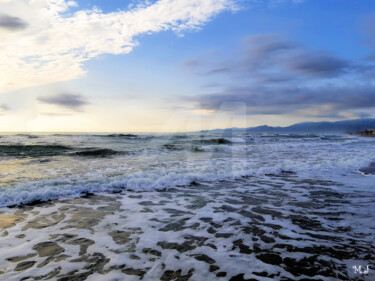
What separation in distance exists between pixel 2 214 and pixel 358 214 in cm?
812

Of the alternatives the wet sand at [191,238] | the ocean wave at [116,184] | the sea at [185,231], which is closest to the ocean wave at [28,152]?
the sea at [185,231]

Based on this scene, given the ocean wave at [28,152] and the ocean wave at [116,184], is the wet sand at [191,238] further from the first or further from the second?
the ocean wave at [28,152]

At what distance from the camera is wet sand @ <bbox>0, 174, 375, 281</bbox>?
123 inches

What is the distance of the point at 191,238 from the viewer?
4.12 metres

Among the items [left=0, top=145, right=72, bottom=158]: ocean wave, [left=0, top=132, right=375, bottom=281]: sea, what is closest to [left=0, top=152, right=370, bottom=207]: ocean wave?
[left=0, top=132, right=375, bottom=281]: sea

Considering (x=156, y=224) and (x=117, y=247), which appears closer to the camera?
(x=117, y=247)

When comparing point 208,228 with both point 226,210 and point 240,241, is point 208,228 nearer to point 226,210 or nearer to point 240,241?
point 240,241

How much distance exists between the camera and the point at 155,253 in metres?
3.61

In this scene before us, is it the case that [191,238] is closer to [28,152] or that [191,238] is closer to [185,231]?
[185,231]

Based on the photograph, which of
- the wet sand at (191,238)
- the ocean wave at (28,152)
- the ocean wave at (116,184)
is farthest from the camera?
the ocean wave at (28,152)

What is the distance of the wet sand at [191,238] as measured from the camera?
312 centimetres

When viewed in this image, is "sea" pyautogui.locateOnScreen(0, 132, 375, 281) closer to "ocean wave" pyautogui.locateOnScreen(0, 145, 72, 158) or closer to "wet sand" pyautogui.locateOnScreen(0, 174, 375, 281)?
"wet sand" pyautogui.locateOnScreen(0, 174, 375, 281)

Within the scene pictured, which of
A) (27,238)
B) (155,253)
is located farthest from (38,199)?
(155,253)

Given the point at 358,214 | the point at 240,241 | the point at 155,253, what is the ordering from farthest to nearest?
1. the point at 358,214
2. the point at 240,241
3. the point at 155,253
